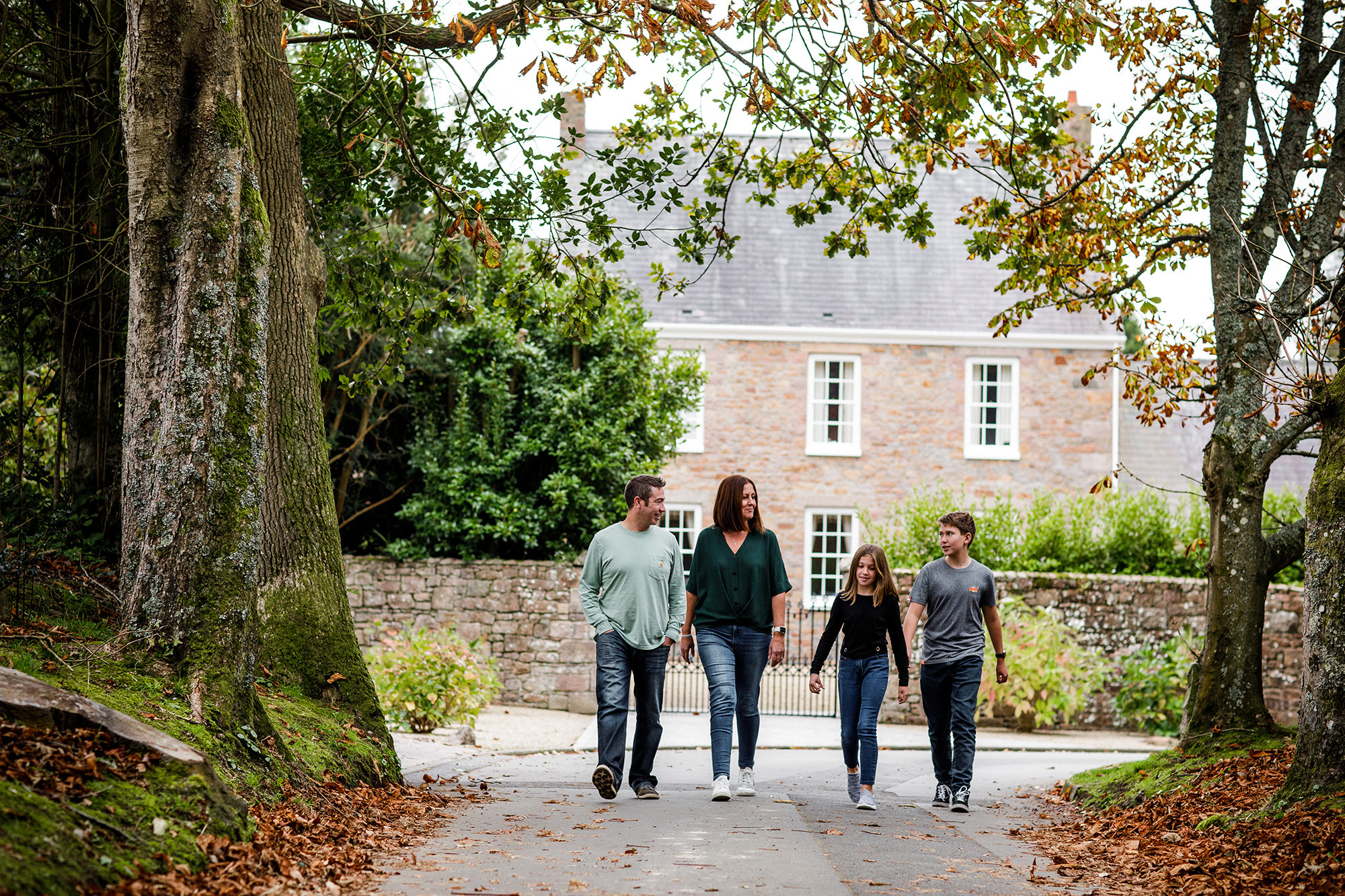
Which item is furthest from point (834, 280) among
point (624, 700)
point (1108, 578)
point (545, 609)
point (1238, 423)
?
point (624, 700)

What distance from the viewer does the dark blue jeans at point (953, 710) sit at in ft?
26.3

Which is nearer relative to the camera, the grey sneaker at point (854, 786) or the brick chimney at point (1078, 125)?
the grey sneaker at point (854, 786)

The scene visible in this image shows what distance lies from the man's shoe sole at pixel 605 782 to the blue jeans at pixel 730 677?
0.69 metres

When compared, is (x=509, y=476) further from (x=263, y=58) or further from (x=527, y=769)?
(x=263, y=58)

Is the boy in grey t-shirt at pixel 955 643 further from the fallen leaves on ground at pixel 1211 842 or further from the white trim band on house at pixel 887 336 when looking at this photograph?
the white trim band on house at pixel 887 336

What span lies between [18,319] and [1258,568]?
10.5 meters

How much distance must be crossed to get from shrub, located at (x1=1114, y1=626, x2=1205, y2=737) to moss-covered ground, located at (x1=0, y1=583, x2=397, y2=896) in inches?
465

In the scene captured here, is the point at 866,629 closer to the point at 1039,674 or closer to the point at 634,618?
the point at 634,618

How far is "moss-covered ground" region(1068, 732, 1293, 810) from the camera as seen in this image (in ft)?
25.7

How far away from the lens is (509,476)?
17.2 metres

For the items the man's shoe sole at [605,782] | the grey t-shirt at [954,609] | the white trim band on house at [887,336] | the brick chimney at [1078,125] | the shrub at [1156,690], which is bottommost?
the shrub at [1156,690]

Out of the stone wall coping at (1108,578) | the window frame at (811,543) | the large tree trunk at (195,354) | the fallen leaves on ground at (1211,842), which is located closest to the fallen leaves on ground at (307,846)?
the large tree trunk at (195,354)

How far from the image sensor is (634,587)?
7.48m

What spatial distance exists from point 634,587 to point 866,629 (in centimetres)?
168
